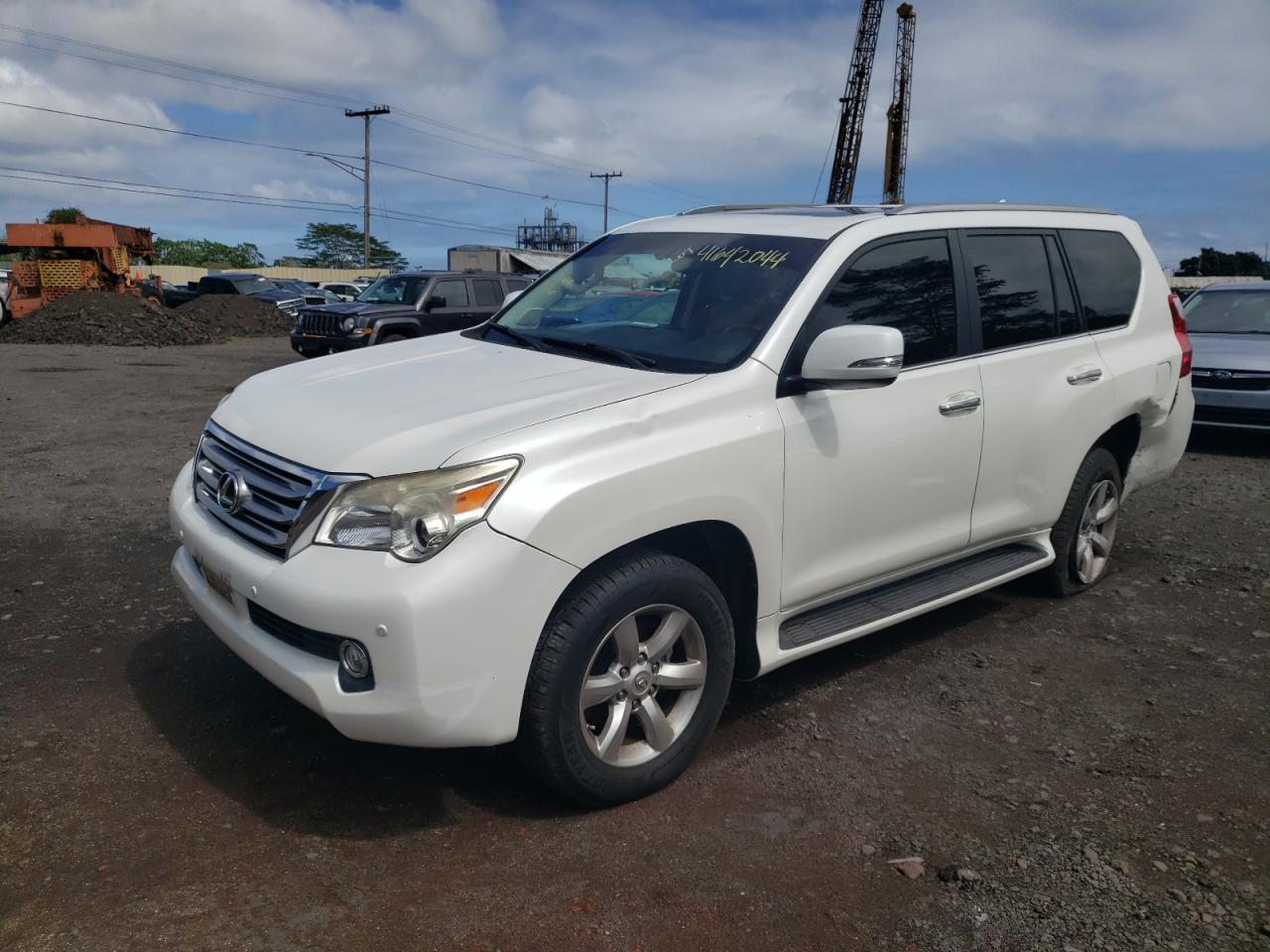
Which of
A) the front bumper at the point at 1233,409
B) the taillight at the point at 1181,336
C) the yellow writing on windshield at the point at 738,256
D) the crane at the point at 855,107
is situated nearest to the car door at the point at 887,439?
the yellow writing on windshield at the point at 738,256

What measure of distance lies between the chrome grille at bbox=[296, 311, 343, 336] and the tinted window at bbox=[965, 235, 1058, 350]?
12.4 meters

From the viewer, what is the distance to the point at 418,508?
2.87 metres

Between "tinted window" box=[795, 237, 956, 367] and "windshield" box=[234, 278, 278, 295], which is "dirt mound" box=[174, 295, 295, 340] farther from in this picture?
"tinted window" box=[795, 237, 956, 367]

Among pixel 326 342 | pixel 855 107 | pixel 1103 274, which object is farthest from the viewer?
pixel 855 107

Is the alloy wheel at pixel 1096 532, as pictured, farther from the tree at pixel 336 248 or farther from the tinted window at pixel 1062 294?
the tree at pixel 336 248

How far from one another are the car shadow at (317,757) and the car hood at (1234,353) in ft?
23.0

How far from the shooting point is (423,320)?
15.5 meters

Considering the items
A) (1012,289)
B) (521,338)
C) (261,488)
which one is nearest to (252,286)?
(521,338)

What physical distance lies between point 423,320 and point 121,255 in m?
15.4

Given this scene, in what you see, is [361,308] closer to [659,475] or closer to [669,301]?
[669,301]

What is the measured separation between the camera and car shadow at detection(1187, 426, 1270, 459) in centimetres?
978

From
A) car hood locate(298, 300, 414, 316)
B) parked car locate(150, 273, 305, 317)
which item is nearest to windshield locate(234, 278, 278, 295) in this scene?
parked car locate(150, 273, 305, 317)

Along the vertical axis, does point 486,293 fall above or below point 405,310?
above

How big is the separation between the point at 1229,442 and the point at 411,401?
10.1m
